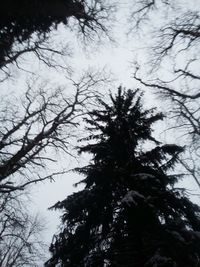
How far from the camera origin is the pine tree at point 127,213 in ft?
18.9

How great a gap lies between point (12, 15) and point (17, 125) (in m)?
5.45

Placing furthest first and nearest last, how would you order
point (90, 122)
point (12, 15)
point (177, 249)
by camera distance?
point (90, 122)
point (12, 15)
point (177, 249)

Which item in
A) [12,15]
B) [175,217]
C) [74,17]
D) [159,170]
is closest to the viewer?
[12,15]

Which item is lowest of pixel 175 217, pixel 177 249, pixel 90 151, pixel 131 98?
pixel 177 249

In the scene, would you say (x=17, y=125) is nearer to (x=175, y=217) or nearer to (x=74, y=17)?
(x=74, y=17)

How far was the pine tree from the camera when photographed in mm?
5750

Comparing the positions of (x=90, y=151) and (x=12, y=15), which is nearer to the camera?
(x=12, y=15)

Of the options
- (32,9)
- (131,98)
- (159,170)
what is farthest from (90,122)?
(32,9)

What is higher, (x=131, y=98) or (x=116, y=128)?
(x=131, y=98)

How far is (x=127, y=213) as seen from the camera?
666 centimetres

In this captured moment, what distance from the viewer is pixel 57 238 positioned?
7.05 m

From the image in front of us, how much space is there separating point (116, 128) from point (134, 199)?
10.3 ft

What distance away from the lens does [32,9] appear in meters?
6.40

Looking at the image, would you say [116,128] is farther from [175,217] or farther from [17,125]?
[17,125]
